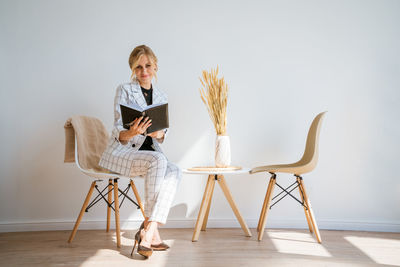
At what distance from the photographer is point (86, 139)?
8.17 feet

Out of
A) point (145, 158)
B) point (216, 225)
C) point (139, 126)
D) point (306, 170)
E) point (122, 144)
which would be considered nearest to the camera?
point (139, 126)

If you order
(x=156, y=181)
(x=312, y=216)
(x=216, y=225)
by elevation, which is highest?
(x=156, y=181)

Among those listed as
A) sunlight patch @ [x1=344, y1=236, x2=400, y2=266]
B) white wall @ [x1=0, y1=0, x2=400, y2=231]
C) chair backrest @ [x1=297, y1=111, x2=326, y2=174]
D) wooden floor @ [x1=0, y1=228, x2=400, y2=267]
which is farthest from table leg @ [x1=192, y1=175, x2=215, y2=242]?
sunlight patch @ [x1=344, y1=236, x2=400, y2=266]

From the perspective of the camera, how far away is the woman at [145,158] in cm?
195

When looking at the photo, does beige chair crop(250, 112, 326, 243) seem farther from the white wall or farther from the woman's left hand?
the woman's left hand

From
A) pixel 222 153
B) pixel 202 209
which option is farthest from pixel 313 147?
pixel 202 209

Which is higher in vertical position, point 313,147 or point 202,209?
point 313,147

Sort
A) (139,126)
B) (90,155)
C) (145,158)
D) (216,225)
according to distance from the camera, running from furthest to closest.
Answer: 1. (216,225)
2. (90,155)
3. (145,158)
4. (139,126)

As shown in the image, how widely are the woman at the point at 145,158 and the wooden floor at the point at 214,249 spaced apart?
20 centimetres

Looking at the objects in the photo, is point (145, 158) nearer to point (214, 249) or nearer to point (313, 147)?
point (214, 249)

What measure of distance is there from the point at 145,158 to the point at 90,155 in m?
0.63

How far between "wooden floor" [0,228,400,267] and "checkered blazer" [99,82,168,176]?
527 mm

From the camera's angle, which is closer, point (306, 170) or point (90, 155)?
point (306, 170)

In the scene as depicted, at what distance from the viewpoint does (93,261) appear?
1900mm
